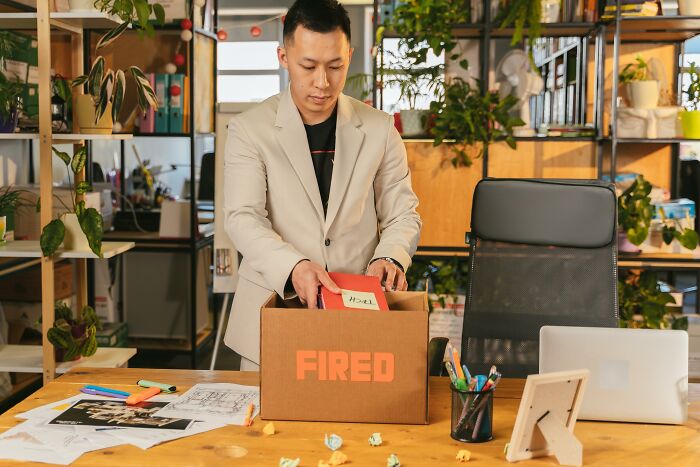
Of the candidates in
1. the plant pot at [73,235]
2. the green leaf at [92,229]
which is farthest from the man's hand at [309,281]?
the plant pot at [73,235]

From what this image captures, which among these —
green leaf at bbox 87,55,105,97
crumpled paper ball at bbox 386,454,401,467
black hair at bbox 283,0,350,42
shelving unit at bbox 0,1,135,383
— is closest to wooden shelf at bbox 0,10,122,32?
shelving unit at bbox 0,1,135,383

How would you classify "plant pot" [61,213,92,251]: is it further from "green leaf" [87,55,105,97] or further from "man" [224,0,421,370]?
"man" [224,0,421,370]

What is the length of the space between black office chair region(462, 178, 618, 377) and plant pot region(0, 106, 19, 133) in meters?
1.86

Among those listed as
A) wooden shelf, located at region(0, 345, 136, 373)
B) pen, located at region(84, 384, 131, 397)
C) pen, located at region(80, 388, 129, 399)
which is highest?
pen, located at region(84, 384, 131, 397)

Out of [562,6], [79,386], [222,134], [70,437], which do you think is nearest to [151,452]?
[70,437]

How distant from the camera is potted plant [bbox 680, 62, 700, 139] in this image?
400 cm

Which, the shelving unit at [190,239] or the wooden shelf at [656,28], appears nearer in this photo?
the wooden shelf at [656,28]

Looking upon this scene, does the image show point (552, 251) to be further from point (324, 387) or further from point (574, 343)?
Answer: point (324, 387)

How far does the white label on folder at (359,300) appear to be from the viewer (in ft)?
5.39

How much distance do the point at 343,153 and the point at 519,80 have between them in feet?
7.13

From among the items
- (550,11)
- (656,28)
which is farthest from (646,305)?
(550,11)

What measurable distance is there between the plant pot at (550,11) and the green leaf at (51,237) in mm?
2402

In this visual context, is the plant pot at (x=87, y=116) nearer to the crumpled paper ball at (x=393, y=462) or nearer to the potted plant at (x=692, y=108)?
the crumpled paper ball at (x=393, y=462)

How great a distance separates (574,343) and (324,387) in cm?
49
